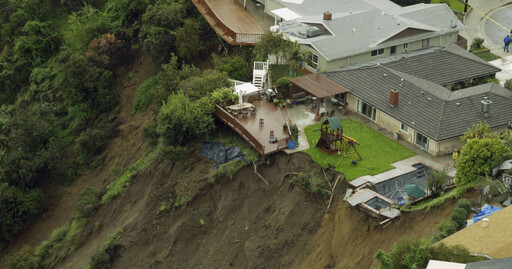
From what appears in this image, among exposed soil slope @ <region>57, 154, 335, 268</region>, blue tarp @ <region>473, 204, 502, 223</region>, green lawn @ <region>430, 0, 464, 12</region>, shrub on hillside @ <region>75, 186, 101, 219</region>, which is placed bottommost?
shrub on hillside @ <region>75, 186, 101, 219</region>

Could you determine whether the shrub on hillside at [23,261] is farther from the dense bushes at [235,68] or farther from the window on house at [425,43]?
the window on house at [425,43]

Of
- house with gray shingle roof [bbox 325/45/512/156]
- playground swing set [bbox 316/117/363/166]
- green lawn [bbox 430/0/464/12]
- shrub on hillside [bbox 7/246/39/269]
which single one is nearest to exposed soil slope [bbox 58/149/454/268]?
playground swing set [bbox 316/117/363/166]

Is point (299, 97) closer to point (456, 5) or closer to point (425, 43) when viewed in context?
point (425, 43)

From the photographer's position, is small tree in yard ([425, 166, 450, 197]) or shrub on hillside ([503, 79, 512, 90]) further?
shrub on hillside ([503, 79, 512, 90])

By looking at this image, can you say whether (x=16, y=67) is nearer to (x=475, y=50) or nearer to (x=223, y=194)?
(x=223, y=194)

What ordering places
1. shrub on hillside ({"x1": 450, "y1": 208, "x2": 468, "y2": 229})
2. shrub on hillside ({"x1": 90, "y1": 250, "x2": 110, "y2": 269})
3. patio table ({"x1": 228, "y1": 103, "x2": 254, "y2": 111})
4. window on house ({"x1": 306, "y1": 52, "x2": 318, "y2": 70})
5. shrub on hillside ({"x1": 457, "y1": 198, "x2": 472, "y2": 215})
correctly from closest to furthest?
1. shrub on hillside ({"x1": 450, "y1": 208, "x2": 468, "y2": 229})
2. shrub on hillside ({"x1": 457, "y1": 198, "x2": 472, "y2": 215})
3. shrub on hillside ({"x1": 90, "y1": 250, "x2": 110, "y2": 269})
4. patio table ({"x1": 228, "y1": 103, "x2": 254, "y2": 111})
5. window on house ({"x1": 306, "y1": 52, "x2": 318, "y2": 70})

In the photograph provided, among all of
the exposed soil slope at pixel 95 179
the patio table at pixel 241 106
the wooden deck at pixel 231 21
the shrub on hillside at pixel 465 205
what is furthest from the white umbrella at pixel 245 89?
the shrub on hillside at pixel 465 205

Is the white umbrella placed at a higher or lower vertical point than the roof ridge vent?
lower

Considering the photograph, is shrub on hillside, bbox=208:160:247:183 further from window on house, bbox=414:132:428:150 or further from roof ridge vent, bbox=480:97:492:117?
roof ridge vent, bbox=480:97:492:117

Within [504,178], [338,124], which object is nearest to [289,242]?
[338,124]
